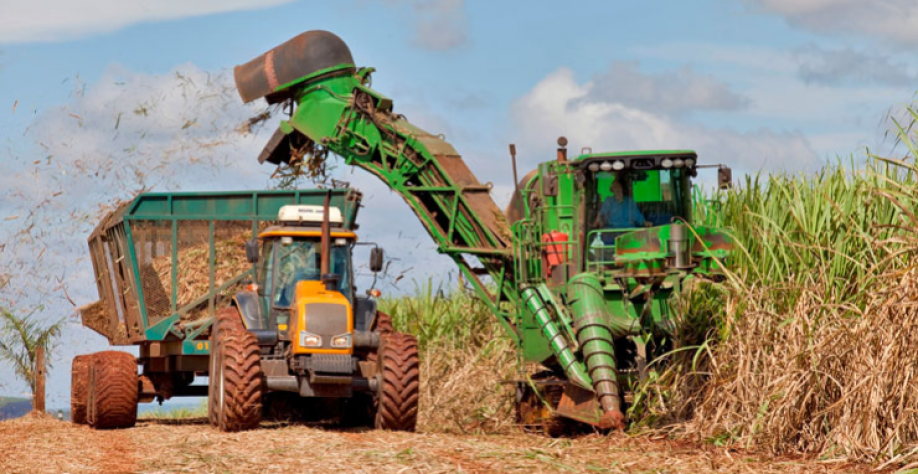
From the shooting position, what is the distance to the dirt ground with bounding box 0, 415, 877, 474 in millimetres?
10055

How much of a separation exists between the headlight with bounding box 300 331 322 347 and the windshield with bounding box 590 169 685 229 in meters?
3.42

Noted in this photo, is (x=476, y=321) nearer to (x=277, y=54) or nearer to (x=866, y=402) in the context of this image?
(x=277, y=54)

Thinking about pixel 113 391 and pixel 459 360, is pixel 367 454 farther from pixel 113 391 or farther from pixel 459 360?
pixel 459 360

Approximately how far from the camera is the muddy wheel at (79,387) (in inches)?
620

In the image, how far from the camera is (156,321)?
1522cm

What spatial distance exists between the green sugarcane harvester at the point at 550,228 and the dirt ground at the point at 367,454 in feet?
3.71

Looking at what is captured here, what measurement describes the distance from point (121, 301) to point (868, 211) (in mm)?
9269

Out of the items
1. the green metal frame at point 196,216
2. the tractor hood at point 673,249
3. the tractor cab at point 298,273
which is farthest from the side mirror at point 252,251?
the tractor hood at point 673,249

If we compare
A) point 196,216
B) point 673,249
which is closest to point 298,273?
Result: point 196,216

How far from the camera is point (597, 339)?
12.6 meters

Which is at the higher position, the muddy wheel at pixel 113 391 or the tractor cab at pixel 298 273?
the tractor cab at pixel 298 273

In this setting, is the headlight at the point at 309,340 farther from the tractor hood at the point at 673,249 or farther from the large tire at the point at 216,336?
the tractor hood at the point at 673,249

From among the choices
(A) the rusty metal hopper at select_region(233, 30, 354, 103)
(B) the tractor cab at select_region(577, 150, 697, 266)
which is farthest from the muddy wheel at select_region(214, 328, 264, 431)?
(A) the rusty metal hopper at select_region(233, 30, 354, 103)

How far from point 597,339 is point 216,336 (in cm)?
429
